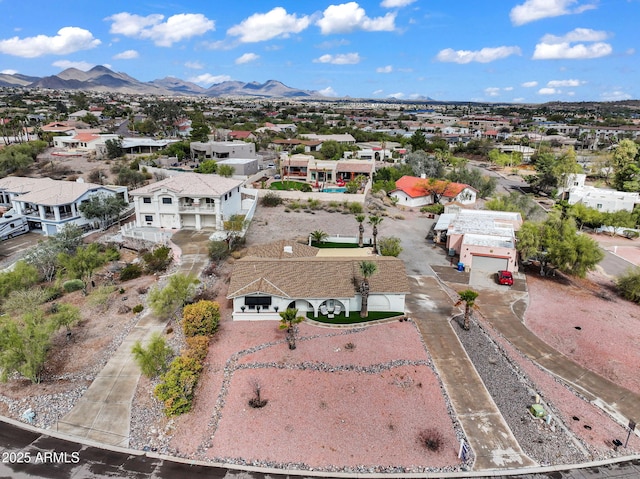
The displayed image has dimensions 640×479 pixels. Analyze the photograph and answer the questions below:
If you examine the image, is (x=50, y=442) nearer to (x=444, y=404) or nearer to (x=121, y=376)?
(x=121, y=376)

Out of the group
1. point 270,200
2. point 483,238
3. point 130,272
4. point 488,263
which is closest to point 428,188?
point 270,200

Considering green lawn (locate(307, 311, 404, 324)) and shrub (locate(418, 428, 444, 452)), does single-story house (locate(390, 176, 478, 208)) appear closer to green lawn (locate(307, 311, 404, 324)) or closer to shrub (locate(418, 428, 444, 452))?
green lawn (locate(307, 311, 404, 324))

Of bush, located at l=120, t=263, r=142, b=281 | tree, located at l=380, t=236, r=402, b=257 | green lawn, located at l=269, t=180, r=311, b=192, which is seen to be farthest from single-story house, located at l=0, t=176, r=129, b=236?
tree, located at l=380, t=236, r=402, b=257

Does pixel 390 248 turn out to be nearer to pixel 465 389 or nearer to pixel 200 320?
pixel 465 389

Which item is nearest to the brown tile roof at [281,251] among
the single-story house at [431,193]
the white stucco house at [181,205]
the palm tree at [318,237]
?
the palm tree at [318,237]

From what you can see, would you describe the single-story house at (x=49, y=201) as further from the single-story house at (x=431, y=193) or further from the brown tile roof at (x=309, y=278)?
the single-story house at (x=431, y=193)

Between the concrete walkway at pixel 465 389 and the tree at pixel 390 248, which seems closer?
the concrete walkway at pixel 465 389

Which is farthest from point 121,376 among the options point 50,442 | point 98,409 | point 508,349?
point 508,349
